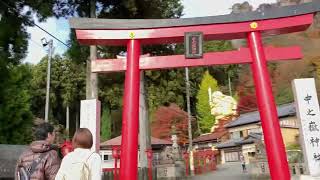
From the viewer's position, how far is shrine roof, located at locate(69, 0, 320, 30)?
874 centimetres

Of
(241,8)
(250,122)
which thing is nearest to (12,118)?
(250,122)

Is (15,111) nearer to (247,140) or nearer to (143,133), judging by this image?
(143,133)

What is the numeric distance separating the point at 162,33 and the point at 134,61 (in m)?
0.90

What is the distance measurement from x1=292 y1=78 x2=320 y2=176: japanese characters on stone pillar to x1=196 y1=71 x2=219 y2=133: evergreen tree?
36.8 metres

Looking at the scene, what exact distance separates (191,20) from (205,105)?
38.8 m

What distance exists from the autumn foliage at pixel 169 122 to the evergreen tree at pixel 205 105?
21.3 feet

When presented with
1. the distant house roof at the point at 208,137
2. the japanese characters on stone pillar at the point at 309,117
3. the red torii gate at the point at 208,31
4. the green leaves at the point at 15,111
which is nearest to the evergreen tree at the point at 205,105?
the distant house roof at the point at 208,137

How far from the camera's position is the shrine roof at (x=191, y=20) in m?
8.74

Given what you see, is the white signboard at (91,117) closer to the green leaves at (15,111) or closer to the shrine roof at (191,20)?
the shrine roof at (191,20)

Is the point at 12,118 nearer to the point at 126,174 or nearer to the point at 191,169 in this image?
the point at 126,174

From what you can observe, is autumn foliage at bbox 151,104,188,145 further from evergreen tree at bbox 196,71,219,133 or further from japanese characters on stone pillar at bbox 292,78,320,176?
japanese characters on stone pillar at bbox 292,78,320,176

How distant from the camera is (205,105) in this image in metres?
47.1

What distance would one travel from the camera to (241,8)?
64.2 metres

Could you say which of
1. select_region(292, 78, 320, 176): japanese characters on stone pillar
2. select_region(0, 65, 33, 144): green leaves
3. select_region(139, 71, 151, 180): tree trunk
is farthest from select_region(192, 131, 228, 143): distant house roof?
select_region(292, 78, 320, 176): japanese characters on stone pillar
